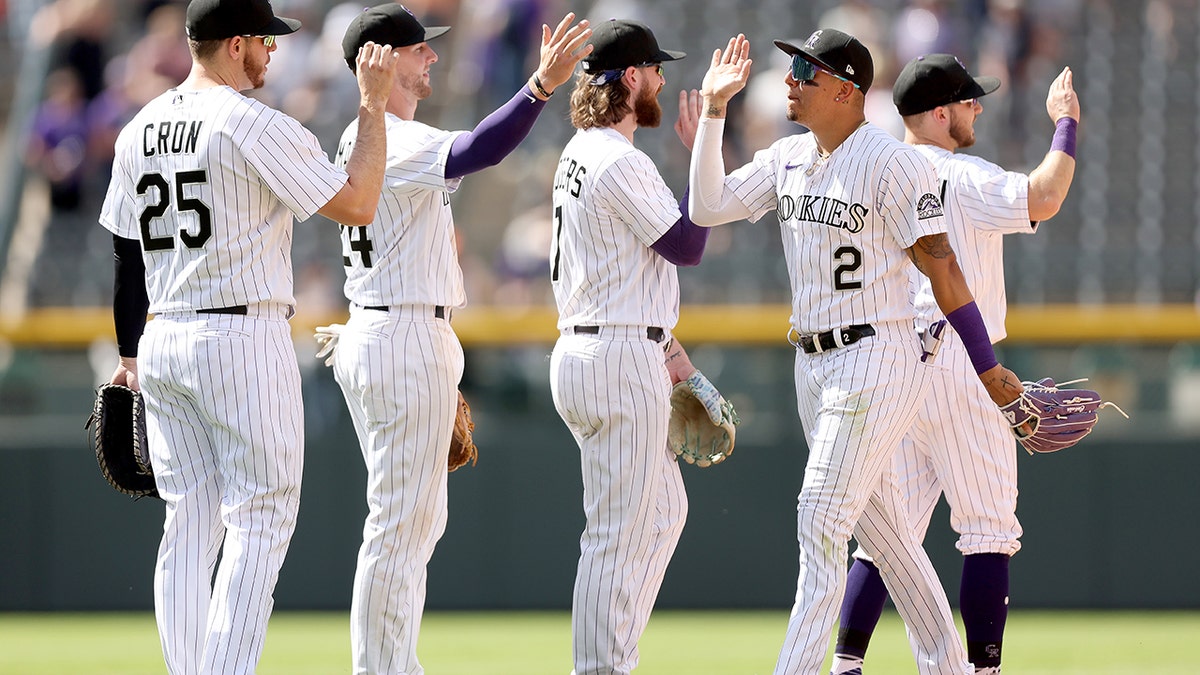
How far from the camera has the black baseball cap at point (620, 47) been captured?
225 inches

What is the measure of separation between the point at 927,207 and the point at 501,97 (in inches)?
271

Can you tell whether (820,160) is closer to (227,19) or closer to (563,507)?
(227,19)

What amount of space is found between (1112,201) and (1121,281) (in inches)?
40.6

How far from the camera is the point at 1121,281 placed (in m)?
10.3

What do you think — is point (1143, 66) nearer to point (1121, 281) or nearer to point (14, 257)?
point (1121, 281)

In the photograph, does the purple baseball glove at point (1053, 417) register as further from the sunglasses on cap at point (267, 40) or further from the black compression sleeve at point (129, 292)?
the black compression sleeve at point (129, 292)

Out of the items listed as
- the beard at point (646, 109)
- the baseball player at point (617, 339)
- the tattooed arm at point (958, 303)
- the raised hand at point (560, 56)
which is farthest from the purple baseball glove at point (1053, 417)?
the raised hand at point (560, 56)

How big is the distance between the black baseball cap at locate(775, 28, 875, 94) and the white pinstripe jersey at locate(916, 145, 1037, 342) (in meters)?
0.66

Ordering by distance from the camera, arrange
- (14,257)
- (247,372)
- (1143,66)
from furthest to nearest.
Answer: (1143,66) < (14,257) < (247,372)

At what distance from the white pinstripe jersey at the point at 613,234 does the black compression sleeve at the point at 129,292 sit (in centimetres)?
140

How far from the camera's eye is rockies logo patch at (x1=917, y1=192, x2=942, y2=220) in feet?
17.0

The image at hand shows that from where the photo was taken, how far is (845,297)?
530 centimetres

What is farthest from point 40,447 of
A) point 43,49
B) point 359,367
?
point 359,367

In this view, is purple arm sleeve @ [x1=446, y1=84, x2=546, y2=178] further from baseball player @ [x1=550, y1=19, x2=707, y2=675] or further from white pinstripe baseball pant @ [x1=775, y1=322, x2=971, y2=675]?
white pinstripe baseball pant @ [x1=775, y1=322, x2=971, y2=675]
